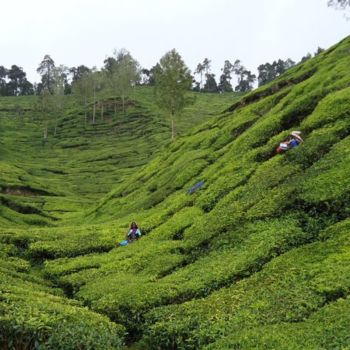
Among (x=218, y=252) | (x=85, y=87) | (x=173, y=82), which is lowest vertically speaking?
(x=218, y=252)

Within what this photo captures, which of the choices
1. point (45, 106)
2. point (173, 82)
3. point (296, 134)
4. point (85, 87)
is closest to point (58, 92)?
point (85, 87)

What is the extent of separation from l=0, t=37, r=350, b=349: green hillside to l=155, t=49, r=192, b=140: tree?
30.6m

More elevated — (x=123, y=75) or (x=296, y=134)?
(x=123, y=75)

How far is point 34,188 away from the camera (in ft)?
262

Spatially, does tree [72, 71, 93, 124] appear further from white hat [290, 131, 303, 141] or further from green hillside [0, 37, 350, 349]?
white hat [290, 131, 303, 141]

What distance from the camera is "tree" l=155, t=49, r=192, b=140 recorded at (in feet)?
274

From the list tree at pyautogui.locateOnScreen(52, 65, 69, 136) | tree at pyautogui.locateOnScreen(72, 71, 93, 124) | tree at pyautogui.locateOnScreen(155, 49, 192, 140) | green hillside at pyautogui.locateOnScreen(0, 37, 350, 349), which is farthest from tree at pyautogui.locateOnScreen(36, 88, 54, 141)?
green hillside at pyautogui.locateOnScreen(0, 37, 350, 349)

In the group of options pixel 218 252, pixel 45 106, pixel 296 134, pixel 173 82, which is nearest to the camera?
pixel 218 252

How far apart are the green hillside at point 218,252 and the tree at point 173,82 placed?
30621mm

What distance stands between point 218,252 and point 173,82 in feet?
207

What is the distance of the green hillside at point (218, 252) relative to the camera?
15.2m

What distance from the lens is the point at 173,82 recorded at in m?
83.2

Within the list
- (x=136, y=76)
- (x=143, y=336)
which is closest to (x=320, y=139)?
(x=143, y=336)

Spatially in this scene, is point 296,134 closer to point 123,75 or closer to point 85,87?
point 123,75
